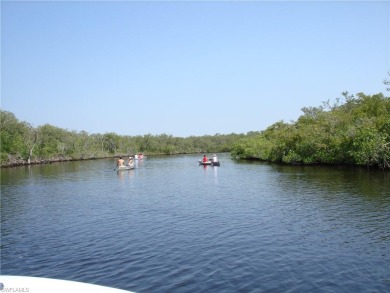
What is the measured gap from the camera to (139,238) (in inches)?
679

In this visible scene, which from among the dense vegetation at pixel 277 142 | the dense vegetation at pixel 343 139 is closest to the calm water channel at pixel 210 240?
the dense vegetation at pixel 343 139

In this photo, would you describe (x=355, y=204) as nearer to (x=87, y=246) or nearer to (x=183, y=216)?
(x=183, y=216)

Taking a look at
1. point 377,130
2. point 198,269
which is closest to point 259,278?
point 198,269

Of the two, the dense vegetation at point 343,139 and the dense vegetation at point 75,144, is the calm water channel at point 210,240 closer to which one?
the dense vegetation at point 343,139

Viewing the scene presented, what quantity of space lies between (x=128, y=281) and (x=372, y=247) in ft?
30.9

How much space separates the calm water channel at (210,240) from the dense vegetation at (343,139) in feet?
50.5

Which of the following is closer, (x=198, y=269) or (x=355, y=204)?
(x=198, y=269)

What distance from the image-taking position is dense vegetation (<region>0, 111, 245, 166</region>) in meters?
86.9

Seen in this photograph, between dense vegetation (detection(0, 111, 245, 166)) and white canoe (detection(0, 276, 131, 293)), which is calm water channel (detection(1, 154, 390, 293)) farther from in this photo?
dense vegetation (detection(0, 111, 245, 166))

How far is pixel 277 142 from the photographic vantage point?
74188 millimetres

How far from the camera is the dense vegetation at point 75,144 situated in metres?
86.9

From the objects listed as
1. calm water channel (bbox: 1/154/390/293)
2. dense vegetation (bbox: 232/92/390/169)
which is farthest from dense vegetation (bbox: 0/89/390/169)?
calm water channel (bbox: 1/154/390/293)

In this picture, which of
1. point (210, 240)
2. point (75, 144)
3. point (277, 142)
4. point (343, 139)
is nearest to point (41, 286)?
point (210, 240)

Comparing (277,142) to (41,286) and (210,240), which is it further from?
(41,286)
